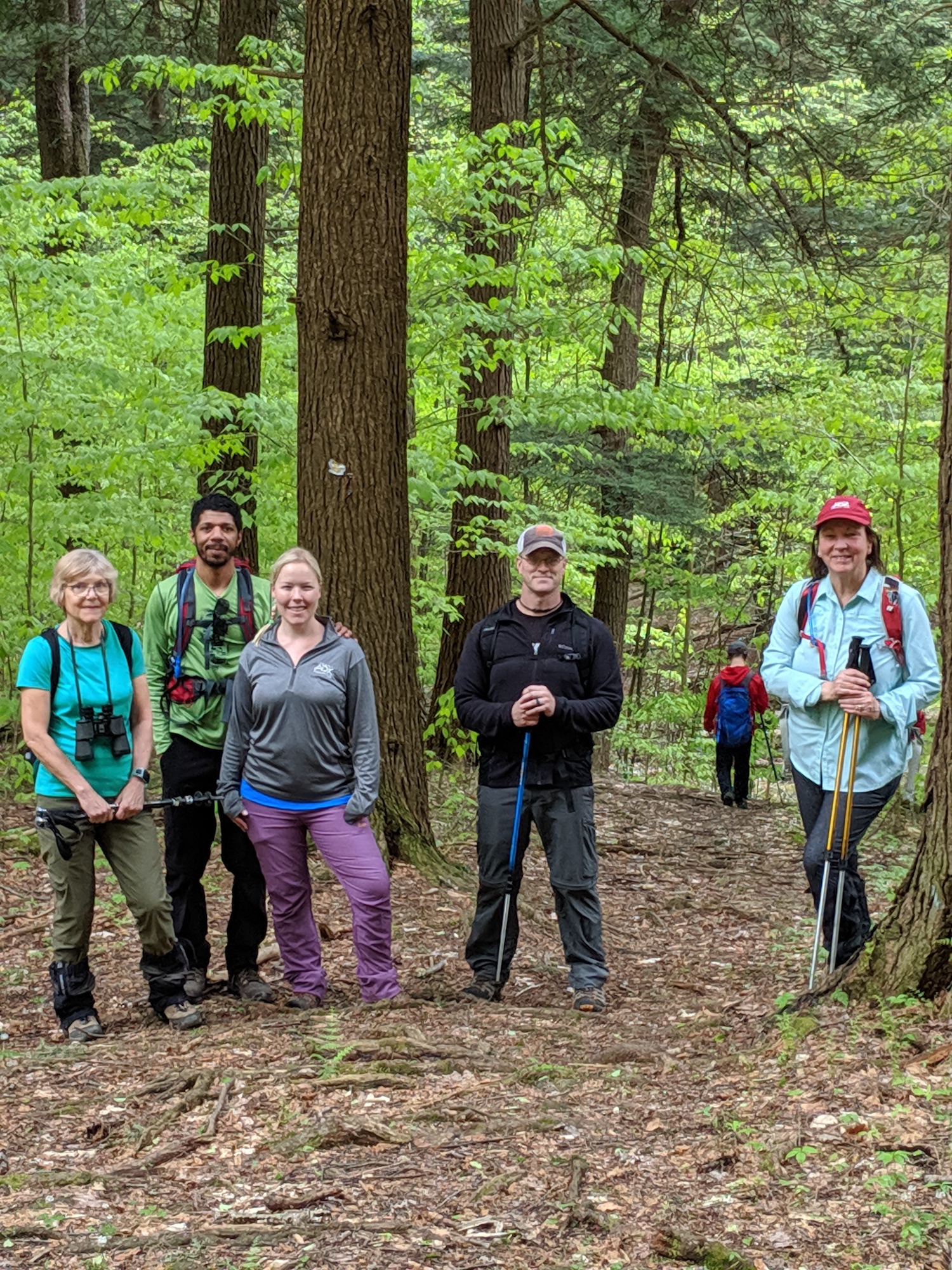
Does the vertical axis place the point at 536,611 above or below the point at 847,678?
above

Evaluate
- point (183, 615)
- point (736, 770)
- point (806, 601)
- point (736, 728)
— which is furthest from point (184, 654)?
point (736, 770)

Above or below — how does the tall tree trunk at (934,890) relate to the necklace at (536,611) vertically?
below

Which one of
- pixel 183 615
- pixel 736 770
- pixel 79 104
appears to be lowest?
pixel 736 770

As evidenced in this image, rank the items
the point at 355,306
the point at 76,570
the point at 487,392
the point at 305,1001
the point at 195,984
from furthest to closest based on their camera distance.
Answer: the point at 487,392, the point at 355,306, the point at 195,984, the point at 305,1001, the point at 76,570

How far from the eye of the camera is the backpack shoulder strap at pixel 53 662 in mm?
4859

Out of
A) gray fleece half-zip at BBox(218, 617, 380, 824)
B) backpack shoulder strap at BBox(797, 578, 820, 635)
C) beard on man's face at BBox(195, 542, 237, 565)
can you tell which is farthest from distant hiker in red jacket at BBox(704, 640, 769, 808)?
beard on man's face at BBox(195, 542, 237, 565)

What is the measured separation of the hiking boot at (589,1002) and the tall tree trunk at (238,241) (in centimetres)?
496

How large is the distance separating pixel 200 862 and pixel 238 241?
6.03 meters

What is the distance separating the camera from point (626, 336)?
626 inches

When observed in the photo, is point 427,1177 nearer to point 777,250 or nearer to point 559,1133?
point 559,1133

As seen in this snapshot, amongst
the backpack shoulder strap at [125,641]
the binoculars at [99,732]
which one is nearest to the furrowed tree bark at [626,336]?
the backpack shoulder strap at [125,641]

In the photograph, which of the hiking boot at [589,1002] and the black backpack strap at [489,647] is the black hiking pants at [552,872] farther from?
the black backpack strap at [489,647]

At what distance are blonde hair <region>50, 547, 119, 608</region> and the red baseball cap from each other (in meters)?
2.81

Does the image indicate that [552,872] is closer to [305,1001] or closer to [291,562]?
[305,1001]
